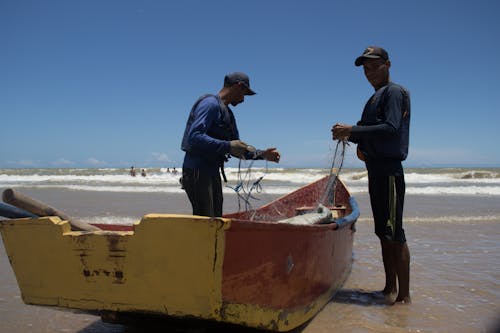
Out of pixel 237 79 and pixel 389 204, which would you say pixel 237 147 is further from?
pixel 389 204

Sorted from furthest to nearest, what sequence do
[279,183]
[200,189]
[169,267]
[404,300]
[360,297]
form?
[279,183] → [360,297] → [404,300] → [200,189] → [169,267]

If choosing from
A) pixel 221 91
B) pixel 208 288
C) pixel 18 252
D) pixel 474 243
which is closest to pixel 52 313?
pixel 18 252

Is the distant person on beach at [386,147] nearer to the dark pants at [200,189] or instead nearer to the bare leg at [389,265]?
the bare leg at [389,265]

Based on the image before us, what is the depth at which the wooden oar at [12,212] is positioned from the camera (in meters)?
2.44

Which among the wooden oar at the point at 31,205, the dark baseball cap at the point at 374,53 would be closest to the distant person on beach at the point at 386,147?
the dark baseball cap at the point at 374,53

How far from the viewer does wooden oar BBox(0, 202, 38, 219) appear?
244cm

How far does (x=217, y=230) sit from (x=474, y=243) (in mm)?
5801

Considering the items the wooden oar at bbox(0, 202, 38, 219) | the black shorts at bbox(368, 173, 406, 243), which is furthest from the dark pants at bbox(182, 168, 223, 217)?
the black shorts at bbox(368, 173, 406, 243)

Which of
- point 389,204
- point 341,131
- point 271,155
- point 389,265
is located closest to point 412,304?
point 389,265

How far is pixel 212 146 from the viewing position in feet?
9.24

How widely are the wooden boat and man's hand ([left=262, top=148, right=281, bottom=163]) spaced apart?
773mm

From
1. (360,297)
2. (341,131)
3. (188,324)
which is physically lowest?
(360,297)

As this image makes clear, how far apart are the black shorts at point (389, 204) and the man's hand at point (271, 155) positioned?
975mm

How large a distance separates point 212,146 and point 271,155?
64 centimetres
